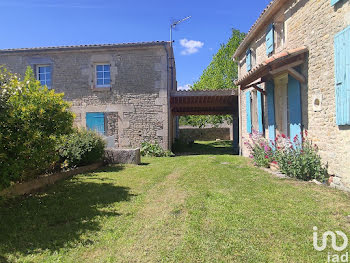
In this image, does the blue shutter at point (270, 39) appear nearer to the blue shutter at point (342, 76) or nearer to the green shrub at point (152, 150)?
the blue shutter at point (342, 76)

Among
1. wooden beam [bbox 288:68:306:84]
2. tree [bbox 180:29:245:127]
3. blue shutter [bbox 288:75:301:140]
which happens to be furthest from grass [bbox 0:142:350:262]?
tree [bbox 180:29:245:127]

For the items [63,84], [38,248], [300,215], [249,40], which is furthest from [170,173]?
[63,84]

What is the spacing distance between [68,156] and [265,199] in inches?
200

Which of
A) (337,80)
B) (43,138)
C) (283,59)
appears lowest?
(43,138)

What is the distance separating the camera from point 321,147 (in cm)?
510

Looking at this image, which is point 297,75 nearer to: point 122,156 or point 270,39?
point 270,39

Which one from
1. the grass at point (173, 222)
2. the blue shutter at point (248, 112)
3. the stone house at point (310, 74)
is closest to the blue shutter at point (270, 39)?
the stone house at point (310, 74)

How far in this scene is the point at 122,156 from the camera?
8.15 meters

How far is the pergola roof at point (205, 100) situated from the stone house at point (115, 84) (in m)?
1.19

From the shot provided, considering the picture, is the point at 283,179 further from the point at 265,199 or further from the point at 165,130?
the point at 165,130

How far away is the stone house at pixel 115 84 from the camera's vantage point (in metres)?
10.8

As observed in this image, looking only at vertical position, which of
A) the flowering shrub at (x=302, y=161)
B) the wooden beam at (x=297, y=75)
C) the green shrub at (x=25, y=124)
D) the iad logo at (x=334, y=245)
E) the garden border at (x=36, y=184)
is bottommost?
the iad logo at (x=334, y=245)

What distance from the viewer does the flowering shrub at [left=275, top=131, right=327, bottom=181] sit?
511cm

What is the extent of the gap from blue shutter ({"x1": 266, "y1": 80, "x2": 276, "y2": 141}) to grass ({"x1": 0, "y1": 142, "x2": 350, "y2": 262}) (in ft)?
8.01
